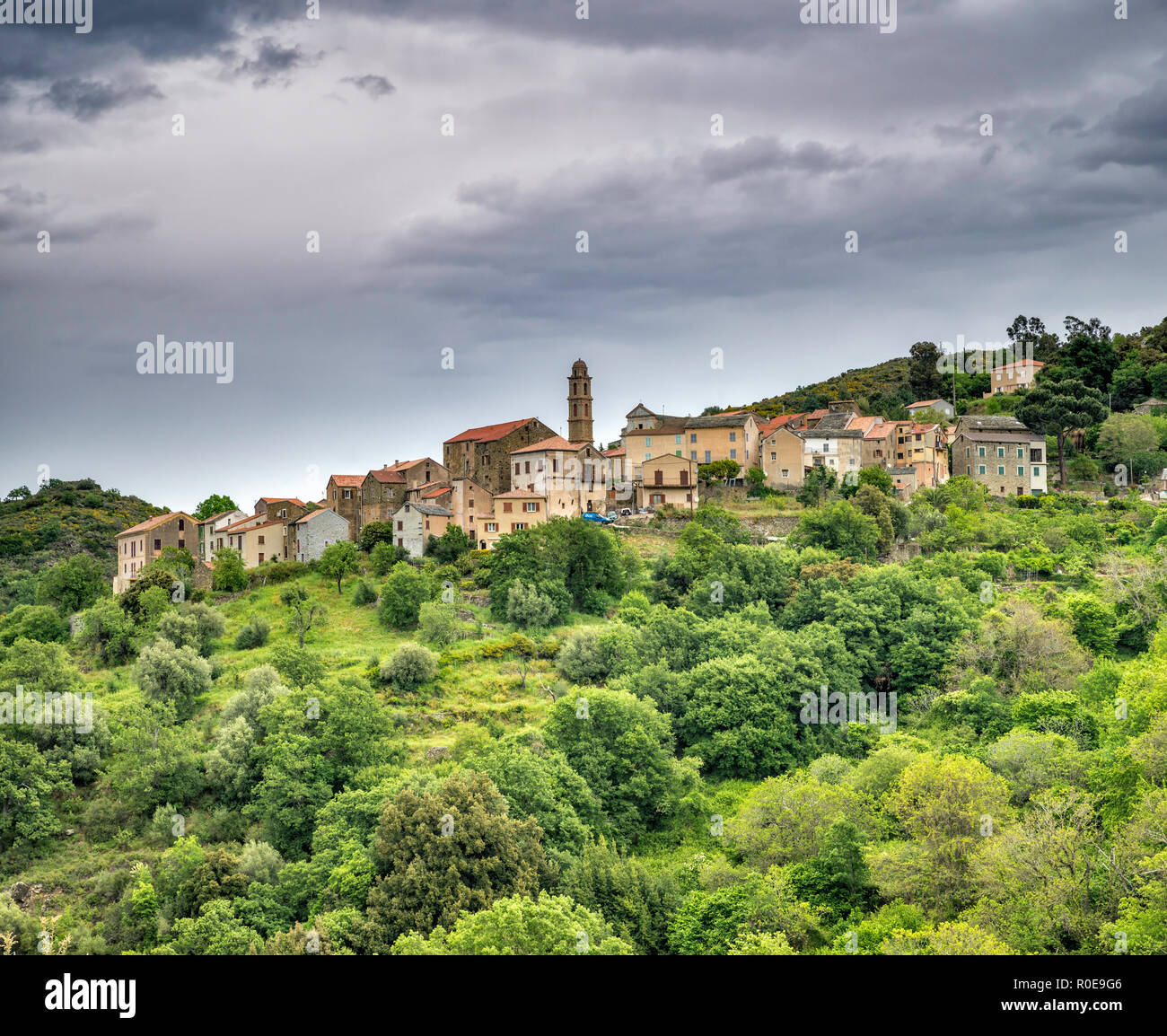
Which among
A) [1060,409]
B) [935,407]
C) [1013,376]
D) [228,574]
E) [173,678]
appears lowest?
[173,678]

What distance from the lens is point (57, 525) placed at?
298ft

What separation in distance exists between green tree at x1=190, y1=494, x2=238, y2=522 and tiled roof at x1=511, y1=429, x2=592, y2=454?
22.6 m

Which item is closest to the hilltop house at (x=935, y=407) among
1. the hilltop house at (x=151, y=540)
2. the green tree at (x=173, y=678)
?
the hilltop house at (x=151, y=540)

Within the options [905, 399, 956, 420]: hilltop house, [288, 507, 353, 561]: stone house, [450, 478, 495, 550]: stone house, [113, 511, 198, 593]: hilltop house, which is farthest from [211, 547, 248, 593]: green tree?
[905, 399, 956, 420]: hilltop house

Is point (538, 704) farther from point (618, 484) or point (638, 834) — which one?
point (618, 484)

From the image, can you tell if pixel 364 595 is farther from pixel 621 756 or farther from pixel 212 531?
pixel 621 756

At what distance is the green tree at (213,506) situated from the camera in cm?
7594

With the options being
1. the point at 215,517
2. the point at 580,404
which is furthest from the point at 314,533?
the point at 580,404

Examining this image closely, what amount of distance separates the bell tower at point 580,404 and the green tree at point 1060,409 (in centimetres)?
3446

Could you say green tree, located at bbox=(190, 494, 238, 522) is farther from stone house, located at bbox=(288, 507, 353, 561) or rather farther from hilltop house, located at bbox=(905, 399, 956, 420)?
hilltop house, located at bbox=(905, 399, 956, 420)

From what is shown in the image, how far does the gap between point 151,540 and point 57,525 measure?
29037mm

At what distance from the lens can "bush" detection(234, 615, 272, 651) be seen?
52312 millimetres

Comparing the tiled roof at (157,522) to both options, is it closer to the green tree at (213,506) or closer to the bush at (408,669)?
the green tree at (213,506)

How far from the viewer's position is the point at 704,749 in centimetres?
4297
